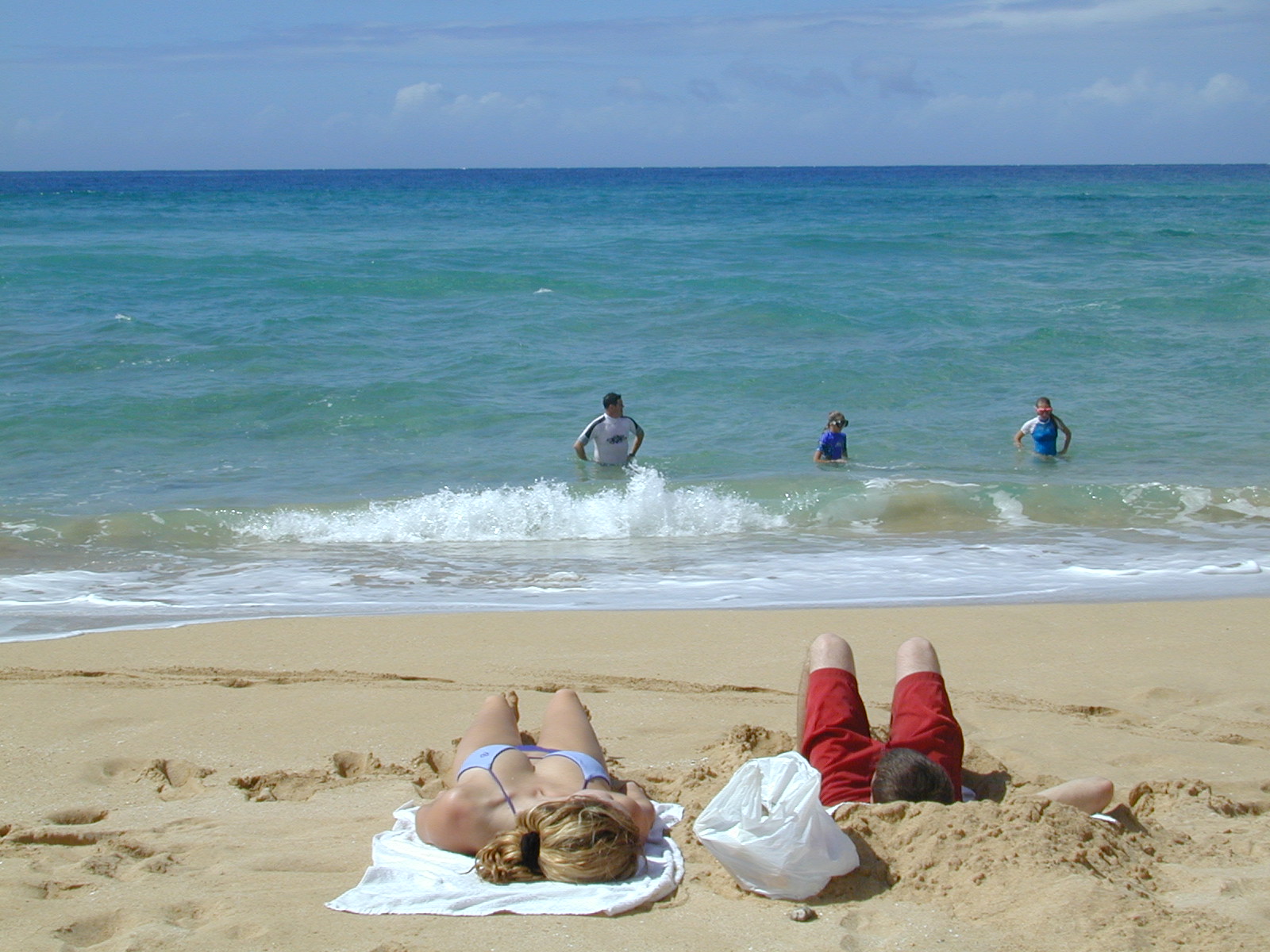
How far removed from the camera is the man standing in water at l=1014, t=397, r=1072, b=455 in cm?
1180

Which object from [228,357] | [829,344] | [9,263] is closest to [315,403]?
[228,357]

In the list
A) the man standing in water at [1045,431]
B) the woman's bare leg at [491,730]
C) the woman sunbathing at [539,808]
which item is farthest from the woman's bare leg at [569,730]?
the man standing in water at [1045,431]

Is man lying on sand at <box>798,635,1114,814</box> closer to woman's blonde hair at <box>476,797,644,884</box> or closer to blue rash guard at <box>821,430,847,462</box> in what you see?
woman's blonde hair at <box>476,797,644,884</box>

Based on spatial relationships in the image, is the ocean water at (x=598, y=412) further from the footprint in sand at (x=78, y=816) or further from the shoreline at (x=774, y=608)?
the footprint in sand at (x=78, y=816)

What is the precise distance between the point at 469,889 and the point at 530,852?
20cm

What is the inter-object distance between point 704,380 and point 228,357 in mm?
6507

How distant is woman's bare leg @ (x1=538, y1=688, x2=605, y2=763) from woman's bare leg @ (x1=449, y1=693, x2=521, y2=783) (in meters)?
0.12

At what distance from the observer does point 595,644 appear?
6.07m

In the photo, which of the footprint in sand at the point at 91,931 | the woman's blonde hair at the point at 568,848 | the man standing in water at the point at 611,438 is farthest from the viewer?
the man standing in water at the point at 611,438

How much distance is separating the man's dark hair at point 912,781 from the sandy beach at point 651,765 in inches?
4.3

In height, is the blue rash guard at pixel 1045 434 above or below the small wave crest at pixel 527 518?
above

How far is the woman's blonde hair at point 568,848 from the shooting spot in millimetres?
3328

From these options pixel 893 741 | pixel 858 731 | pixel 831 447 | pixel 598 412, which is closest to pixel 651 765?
pixel 858 731

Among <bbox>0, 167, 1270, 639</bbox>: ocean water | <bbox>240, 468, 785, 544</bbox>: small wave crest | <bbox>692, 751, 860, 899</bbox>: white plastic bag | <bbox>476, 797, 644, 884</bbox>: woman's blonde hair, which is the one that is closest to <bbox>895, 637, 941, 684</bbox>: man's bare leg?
<bbox>692, 751, 860, 899</bbox>: white plastic bag
